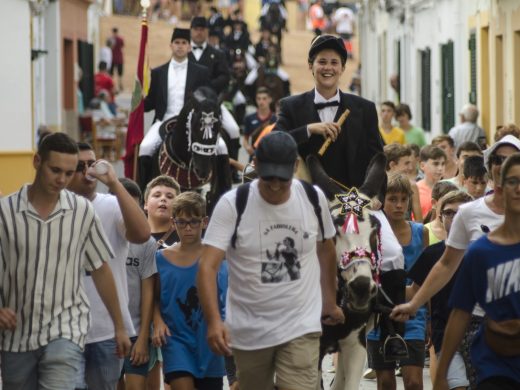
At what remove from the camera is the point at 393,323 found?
9500 millimetres

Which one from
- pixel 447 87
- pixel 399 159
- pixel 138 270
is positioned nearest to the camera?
pixel 138 270

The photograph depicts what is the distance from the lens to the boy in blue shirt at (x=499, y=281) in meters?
7.21

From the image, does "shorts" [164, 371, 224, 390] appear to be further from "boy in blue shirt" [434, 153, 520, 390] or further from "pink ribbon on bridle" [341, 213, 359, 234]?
"boy in blue shirt" [434, 153, 520, 390]

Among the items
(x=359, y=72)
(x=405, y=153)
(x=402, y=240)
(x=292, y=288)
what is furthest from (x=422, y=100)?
(x=292, y=288)

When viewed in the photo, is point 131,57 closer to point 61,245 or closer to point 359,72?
point 359,72

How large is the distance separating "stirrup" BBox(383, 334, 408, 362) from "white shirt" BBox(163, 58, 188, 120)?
829 centimetres

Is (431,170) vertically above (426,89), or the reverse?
(426,89)

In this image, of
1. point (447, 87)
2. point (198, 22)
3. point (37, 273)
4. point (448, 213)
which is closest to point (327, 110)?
point (448, 213)

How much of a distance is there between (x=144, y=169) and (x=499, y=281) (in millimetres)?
9913

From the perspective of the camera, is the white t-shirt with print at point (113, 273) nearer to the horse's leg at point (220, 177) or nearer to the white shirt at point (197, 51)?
the horse's leg at point (220, 177)

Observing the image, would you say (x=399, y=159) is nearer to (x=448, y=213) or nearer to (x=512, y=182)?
(x=448, y=213)

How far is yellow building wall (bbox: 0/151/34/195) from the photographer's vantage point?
2341cm

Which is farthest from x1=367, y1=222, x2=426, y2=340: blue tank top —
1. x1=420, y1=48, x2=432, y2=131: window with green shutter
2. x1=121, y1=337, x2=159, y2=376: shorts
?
x1=420, y1=48, x2=432, y2=131: window with green shutter


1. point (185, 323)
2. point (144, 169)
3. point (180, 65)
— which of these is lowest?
point (185, 323)
